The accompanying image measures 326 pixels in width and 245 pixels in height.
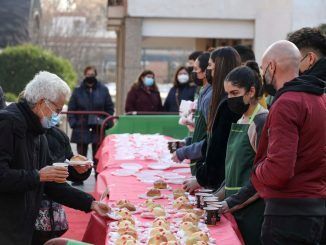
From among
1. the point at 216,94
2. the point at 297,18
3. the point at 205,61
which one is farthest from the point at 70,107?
the point at 216,94

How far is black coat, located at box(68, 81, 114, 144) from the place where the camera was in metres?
13.2

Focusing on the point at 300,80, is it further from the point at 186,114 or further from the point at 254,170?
the point at 186,114

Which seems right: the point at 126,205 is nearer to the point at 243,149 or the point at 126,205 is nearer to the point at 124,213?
the point at 124,213

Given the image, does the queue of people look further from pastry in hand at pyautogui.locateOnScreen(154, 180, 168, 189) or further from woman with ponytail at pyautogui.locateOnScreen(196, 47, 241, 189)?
pastry in hand at pyautogui.locateOnScreen(154, 180, 168, 189)

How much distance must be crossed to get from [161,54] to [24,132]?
63594mm

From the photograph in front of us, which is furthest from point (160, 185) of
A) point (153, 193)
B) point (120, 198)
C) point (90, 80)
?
point (90, 80)

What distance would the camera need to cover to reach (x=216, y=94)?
616 centimetres

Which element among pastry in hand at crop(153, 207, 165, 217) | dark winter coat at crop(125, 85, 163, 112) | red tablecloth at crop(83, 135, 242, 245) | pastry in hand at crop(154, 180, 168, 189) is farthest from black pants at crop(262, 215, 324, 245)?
dark winter coat at crop(125, 85, 163, 112)

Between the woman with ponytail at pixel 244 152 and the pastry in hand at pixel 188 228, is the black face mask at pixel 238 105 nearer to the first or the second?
the woman with ponytail at pixel 244 152

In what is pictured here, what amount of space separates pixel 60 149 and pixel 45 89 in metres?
1.17

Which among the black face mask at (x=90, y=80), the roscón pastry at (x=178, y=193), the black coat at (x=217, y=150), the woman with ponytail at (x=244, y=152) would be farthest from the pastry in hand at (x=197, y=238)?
the black face mask at (x=90, y=80)

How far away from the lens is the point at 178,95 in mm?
13570

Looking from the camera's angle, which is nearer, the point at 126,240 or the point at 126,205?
the point at 126,240

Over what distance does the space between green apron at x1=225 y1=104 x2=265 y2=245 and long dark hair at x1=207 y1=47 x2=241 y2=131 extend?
0.71 meters
